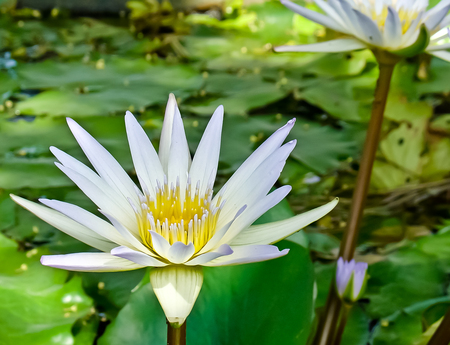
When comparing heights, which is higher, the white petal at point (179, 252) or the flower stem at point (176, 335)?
the white petal at point (179, 252)

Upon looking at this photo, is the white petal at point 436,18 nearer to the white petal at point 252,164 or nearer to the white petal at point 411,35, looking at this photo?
the white petal at point 411,35

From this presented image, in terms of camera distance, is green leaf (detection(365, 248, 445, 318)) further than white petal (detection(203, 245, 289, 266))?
Yes

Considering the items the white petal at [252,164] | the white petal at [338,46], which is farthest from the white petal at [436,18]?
the white petal at [252,164]

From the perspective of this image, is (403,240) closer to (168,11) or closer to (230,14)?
(230,14)

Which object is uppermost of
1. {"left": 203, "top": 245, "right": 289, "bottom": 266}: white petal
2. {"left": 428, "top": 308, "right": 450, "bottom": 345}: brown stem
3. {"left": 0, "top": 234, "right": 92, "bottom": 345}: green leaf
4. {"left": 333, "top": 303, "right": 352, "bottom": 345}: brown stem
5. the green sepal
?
the green sepal

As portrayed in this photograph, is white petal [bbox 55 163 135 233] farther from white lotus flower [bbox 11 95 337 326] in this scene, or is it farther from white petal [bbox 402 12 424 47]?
white petal [bbox 402 12 424 47]

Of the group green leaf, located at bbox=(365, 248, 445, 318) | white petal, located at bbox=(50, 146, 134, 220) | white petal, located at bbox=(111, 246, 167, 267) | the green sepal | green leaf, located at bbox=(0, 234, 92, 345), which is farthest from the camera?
green leaf, located at bbox=(365, 248, 445, 318)

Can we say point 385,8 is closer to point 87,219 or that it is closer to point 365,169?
point 365,169

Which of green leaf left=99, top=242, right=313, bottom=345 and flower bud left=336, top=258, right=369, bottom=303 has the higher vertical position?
flower bud left=336, top=258, right=369, bottom=303

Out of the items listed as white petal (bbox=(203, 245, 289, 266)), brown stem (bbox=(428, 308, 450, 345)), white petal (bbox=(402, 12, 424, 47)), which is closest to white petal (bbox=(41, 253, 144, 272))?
white petal (bbox=(203, 245, 289, 266))
